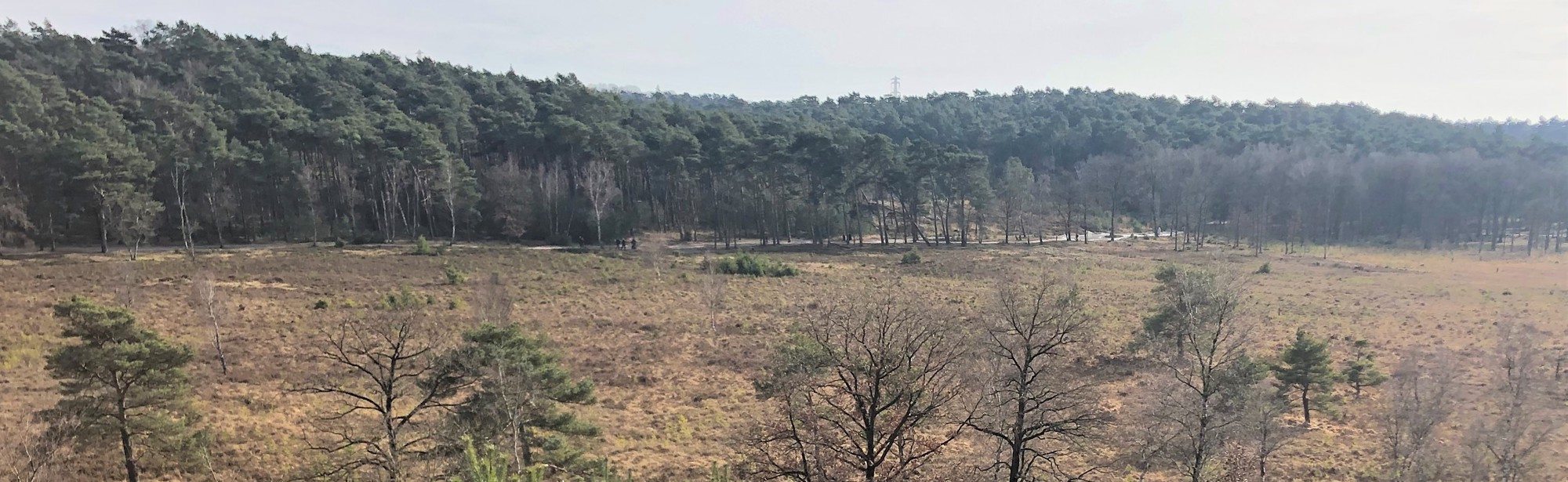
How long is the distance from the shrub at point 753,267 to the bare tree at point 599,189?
1313 centimetres

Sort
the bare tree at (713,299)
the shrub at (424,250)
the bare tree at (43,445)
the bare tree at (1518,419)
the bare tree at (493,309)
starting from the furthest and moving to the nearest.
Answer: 1. the shrub at (424,250)
2. the bare tree at (713,299)
3. the bare tree at (493,309)
4. the bare tree at (1518,419)
5. the bare tree at (43,445)

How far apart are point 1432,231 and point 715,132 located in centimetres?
7580

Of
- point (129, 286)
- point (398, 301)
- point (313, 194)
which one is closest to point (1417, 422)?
point (398, 301)

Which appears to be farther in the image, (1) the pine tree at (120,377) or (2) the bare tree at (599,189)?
(2) the bare tree at (599,189)

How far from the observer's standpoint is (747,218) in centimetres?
6931

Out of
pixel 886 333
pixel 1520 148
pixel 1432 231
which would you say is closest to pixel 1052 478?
pixel 886 333

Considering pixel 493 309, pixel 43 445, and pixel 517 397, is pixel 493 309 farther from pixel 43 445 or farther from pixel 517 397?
pixel 43 445

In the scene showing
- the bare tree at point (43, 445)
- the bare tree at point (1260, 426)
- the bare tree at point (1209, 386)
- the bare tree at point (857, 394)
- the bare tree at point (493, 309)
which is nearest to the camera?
the bare tree at point (43, 445)

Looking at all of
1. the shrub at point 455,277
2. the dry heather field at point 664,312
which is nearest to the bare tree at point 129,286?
the dry heather field at point 664,312

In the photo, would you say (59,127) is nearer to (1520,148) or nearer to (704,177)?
(704,177)

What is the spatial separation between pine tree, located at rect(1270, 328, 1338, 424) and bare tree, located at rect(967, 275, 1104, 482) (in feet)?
29.9

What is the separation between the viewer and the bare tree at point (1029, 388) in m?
14.5

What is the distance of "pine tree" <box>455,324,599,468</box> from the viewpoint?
13.5m

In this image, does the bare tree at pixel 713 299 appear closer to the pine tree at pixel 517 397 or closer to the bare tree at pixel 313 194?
the pine tree at pixel 517 397
